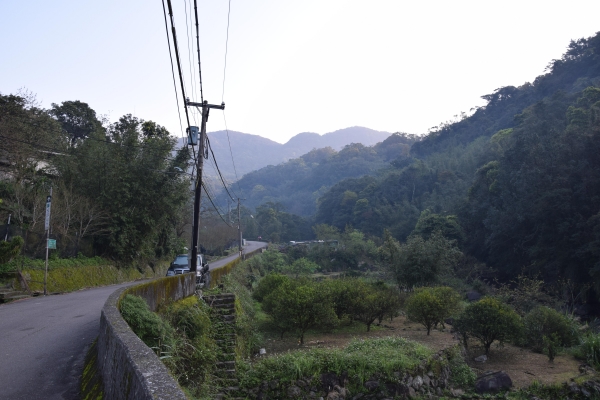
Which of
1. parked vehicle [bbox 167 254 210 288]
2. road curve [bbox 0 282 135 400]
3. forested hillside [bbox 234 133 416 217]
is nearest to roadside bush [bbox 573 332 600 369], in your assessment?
parked vehicle [bbox 167 254 210 288]

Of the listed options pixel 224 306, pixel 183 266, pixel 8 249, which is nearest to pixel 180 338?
pixel 224 306

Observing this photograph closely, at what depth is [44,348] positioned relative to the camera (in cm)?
813

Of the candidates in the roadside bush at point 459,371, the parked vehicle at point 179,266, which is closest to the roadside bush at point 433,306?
the roadside bush at point 459,371

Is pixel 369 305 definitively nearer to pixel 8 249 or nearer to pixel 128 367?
pixel 8 249

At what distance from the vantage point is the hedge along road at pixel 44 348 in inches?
234

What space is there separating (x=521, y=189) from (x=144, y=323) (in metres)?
40.4

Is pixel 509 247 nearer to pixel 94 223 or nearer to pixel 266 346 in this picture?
pixel 266 346

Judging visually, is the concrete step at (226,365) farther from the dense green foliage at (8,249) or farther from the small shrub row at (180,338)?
the dense green foliage at (8,249)

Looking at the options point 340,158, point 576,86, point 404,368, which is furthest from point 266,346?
point 340,158

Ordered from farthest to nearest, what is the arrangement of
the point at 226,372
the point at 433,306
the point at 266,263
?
the point at 266,263 < the point at 433,306 < the point at 226,372

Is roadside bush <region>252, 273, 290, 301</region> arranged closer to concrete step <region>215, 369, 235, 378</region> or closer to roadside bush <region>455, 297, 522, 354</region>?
roadside bush <region>455, 297, 522, 354</region>

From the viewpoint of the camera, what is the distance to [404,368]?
12.2 metres

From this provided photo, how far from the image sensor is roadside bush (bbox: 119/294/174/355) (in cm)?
740

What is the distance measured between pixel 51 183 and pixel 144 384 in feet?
76.5
